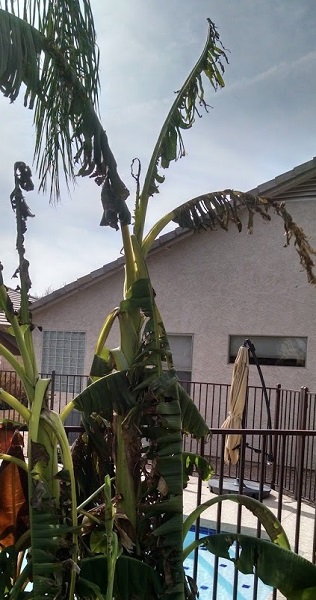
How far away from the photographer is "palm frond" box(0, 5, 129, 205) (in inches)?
95.2

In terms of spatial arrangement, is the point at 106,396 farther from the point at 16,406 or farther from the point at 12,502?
the point at 12,502

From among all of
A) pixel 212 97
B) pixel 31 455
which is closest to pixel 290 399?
pixel 212 97

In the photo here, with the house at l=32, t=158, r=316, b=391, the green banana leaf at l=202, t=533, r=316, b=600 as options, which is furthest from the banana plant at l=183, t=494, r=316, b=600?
the house at l=32, t=158, r=316, b=391

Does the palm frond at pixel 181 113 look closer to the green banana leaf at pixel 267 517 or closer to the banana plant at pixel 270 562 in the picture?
the green banana leaf at pixel 267 517

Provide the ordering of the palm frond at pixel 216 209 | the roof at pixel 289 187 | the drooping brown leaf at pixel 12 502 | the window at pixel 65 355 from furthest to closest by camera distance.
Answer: the window at pixel 65 355 < the roof at pixel 289 187 < the palm frond at pixel 216 209 < the drooping brown leaf at pixel 12 502

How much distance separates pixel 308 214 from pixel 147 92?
7.53 metres

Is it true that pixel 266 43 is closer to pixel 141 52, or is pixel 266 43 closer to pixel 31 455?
pixel 141 52

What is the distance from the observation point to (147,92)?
140 inches

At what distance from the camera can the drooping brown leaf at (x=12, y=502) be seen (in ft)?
9.22

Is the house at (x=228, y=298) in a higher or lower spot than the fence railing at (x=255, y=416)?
higher

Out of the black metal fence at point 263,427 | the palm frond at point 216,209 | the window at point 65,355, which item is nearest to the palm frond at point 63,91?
the palm frond at point 216,209

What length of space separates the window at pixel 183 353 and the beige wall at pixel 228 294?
0.20 meters

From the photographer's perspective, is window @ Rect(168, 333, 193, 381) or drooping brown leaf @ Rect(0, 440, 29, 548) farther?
window @ Rect(168, 333, 193, 381)

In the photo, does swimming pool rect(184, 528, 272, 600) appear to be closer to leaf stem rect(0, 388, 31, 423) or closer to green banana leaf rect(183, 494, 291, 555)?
green banana leaf rect(183, 494, 291, 555)
